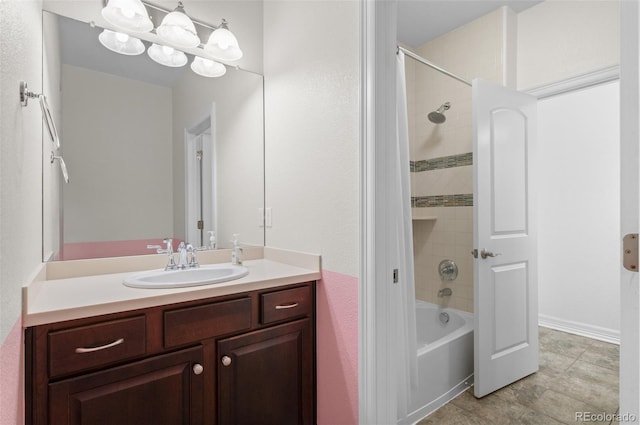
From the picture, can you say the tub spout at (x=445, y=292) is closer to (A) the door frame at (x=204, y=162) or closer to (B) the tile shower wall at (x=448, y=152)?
(B) the tile shower wall at (x=448, y=152)

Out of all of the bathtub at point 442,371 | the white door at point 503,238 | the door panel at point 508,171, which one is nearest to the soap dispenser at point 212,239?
the bathtub at point 442,371

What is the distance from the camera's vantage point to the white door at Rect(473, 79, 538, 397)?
79.1 inches

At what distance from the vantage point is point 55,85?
1.46 metres

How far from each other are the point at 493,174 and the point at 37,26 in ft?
7.70

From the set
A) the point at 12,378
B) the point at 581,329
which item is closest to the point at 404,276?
the point at 12,378

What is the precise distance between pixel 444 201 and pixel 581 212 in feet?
4.96

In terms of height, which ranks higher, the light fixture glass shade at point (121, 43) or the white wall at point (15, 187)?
the light fixture glass shade at point (121, 43)

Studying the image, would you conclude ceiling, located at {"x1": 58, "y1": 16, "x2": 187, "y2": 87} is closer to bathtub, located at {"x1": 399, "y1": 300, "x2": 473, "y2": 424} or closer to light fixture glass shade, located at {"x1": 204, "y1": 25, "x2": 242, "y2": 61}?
light fixture glass shade, located at {"x1": 204, "y1": 25, "x2": 242, "y2": 61}

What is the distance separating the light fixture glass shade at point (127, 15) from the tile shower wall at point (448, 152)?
2046mm

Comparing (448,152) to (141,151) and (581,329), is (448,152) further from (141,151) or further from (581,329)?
(141,151)

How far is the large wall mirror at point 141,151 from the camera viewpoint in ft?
4.90

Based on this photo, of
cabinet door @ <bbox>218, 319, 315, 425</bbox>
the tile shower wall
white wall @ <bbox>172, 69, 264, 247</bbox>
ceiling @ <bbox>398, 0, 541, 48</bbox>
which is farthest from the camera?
the tile shower wall

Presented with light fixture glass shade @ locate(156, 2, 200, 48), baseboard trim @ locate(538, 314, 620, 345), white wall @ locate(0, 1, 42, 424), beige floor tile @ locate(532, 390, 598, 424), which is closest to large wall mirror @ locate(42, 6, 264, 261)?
light fixture glass shade @ locate(156, 2, 200, 48)

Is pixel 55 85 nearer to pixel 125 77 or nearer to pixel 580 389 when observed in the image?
pixel 125 77
